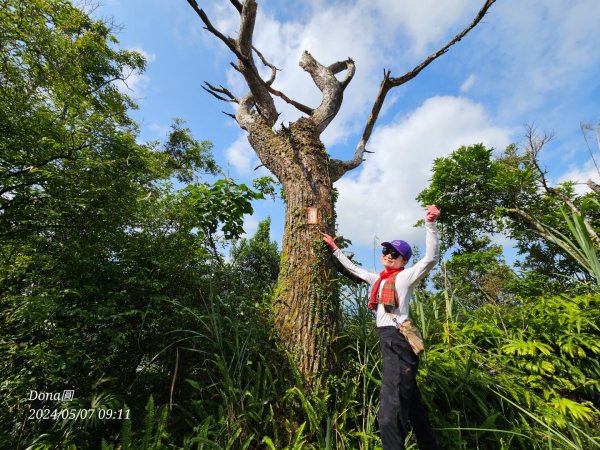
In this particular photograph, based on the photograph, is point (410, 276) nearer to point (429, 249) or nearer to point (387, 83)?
point (429, 249)

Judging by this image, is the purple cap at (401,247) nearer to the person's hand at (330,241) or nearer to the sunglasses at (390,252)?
the sunglasses at (390,252)

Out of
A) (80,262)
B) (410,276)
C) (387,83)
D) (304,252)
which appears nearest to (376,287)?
(410,276)

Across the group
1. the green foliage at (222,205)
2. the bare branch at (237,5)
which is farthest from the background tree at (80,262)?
the bare branch at (237,5)

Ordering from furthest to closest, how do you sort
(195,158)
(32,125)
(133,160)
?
(195,158), (133,160), (32,125)

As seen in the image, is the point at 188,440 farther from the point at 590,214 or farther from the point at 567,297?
the point at 590,214

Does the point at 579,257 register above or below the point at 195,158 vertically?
below

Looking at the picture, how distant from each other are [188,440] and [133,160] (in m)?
3.15

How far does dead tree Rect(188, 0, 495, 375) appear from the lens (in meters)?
2.66

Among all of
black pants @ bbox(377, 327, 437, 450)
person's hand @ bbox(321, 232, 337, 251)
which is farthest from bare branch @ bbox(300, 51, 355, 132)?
black pants @ bbox(377, 327, 437, 450)

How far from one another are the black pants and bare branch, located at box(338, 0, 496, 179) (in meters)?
2.81

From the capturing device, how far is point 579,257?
121cm

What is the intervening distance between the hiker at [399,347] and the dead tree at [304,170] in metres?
0.61

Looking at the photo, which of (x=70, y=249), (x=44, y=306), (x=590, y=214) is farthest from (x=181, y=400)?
(x=590, y=214)

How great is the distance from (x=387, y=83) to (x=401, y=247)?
3.04m
